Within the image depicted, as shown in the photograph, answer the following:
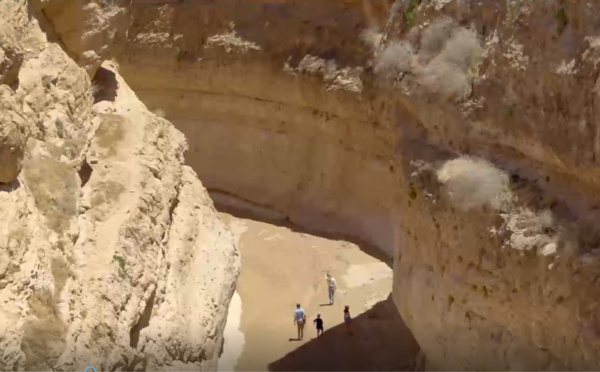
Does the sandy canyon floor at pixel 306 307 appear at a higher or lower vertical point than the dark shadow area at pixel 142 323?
higher

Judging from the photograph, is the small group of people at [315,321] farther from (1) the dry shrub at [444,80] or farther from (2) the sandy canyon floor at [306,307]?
(1) the dry shrub at [444,80]

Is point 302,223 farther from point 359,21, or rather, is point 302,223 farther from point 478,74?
point 478,74

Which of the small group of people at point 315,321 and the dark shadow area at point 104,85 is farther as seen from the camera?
the small group of people at point 315,321

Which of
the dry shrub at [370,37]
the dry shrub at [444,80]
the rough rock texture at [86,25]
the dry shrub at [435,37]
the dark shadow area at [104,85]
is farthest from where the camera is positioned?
the dry shrub at [370,37]

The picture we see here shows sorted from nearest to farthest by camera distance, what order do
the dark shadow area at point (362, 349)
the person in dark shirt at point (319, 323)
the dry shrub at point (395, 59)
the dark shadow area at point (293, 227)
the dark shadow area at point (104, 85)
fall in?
the dry shrub at point (395, 59) → the dark shadow area at point (104, 85) → the dark shadow area at point (362, 349) → the person in dark shirt at point (319, 323) → the dark shadow area at point (293, 227)

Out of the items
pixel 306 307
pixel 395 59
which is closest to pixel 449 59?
pixel 395 59

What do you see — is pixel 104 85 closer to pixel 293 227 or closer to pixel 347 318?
pixel 347 318

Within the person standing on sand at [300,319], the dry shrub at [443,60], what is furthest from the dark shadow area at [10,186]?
the person standing on sand at [300,319]
